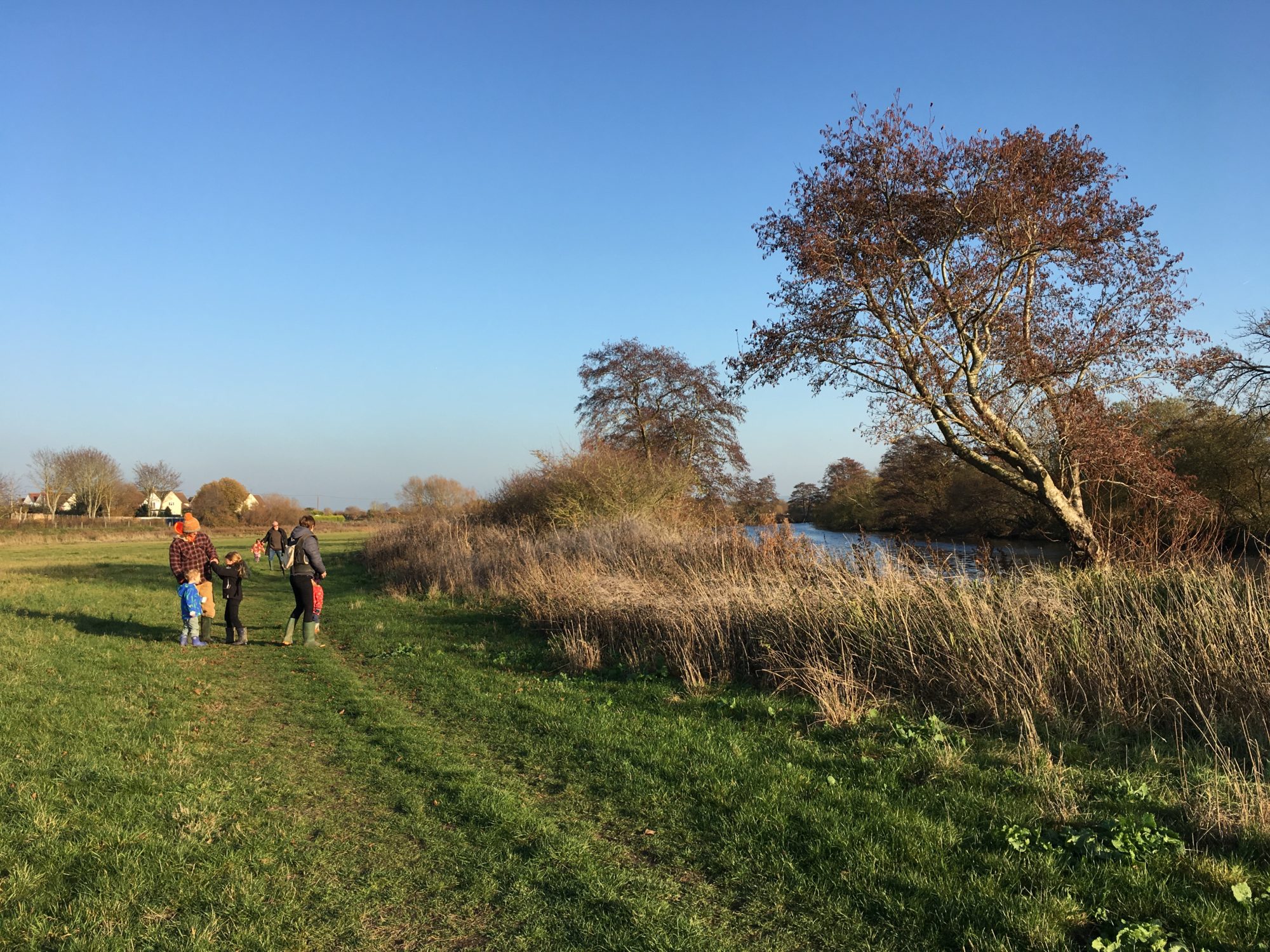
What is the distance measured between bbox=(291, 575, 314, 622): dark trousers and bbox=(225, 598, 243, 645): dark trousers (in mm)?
1139

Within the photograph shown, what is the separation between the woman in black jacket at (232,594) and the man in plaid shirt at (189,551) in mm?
202

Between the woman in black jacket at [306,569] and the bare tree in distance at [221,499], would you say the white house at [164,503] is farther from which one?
the woman in black jacket at [306,569]

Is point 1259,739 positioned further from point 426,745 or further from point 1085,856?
point 426,745

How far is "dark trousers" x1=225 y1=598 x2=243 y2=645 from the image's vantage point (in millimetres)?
11609

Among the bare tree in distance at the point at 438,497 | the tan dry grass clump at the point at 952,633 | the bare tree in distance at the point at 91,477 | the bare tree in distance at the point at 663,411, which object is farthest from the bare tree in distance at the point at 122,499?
the tan dry grass clump at the point at 952,633

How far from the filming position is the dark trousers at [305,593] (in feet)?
36.2

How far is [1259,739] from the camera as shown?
5.34 meters

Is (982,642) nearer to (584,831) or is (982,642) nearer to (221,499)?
(584,831)

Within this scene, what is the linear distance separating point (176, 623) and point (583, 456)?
12374mm

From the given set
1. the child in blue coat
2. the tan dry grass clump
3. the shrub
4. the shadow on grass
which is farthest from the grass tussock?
the shrub

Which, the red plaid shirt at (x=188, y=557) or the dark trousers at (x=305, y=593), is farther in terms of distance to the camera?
the red plaid shirt at (x=188, y=557)

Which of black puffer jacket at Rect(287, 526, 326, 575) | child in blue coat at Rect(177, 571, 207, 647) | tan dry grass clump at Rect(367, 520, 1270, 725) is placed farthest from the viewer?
child in blue coat at Rect(177, 571, 207, 647)

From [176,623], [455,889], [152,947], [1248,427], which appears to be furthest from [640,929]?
[1248,427]

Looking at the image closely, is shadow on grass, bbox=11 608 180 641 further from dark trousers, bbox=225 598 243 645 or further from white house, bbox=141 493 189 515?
white house, bbox=141 493 189 515
